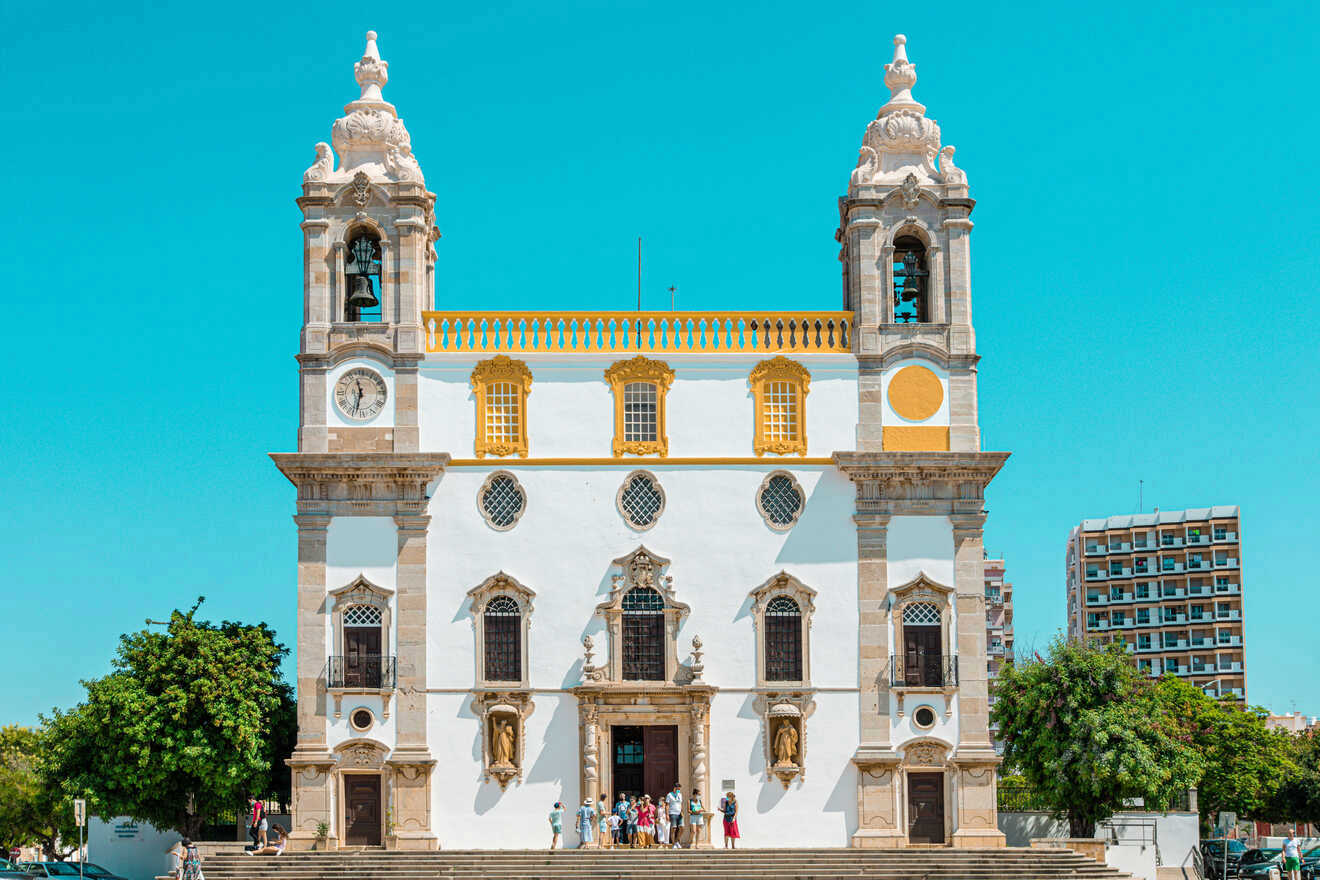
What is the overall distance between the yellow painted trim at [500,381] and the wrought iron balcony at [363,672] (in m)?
5.09

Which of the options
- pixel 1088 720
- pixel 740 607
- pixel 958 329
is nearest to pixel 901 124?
pixel 958 329

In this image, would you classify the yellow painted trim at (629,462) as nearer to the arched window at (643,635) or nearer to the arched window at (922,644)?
the arched window at (643,635)

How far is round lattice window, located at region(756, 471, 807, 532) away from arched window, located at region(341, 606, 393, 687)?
8.94 meters

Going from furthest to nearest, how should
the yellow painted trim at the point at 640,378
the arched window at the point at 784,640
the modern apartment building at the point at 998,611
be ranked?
1. the modern apartment building at the point at 998,611
2. the yellow painted trim at the point at 640,378
3. the arched window at the point at 784,640

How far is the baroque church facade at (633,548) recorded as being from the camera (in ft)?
119

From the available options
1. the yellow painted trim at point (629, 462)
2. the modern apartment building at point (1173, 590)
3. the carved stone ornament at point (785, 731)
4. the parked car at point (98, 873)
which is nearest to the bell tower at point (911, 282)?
the yellow painted trim at point (629, 462)

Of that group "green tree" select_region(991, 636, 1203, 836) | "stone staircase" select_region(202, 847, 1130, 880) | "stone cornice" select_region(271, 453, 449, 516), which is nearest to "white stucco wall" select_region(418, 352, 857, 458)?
"stone cornice" select_region(271, 453, 449, 516)

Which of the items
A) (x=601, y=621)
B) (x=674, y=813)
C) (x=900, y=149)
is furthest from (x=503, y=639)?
(x=900, y=149)

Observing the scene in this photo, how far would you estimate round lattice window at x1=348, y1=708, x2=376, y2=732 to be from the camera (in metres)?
36.2

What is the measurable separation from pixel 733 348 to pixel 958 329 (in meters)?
5.18

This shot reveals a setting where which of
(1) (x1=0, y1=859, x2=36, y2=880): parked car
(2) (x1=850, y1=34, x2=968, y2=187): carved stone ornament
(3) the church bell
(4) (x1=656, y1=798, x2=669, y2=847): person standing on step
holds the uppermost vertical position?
(2) (x1=850, y1=34, x2=968, y2=187): carved stone ornament

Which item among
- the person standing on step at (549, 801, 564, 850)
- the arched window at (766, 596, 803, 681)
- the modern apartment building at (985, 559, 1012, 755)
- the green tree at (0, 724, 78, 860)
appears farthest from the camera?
the modern apartment building at (985, 559, 1012, 755)

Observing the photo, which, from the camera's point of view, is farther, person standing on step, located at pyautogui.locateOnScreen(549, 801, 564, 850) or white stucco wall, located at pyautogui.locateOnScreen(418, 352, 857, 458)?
white stucco wall, located at pyautogui.locateOnScreen(418, 352, 857, 458)

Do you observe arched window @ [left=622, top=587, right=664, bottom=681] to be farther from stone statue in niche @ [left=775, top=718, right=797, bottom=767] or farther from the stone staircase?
the stone staircase
